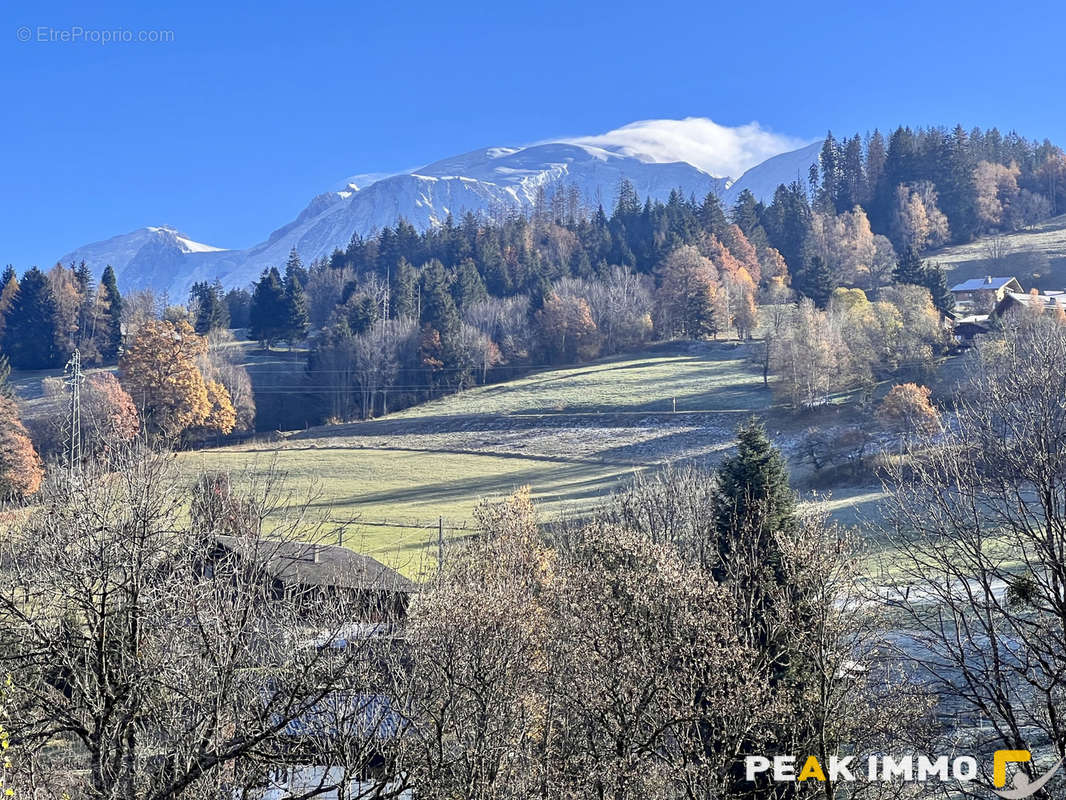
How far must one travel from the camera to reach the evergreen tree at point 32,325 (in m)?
108

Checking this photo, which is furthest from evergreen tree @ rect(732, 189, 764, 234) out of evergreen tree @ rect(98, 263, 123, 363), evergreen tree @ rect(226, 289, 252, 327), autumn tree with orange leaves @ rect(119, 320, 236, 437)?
evergreen tree @ rect(98, 263, 123, 363)

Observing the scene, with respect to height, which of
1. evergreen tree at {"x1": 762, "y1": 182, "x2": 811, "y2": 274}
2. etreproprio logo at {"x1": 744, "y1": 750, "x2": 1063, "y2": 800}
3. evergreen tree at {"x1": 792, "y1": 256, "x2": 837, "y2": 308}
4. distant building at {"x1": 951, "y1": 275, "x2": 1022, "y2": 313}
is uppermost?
evergreen tree at {"x1": 762, "y1": 182, "x2": 811, "y2": 274}

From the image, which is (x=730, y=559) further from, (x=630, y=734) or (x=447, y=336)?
(x=447, y=336)

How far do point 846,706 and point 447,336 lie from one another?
8499cm

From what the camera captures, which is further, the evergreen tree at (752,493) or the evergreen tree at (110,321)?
the evergreen tree at (110,321)

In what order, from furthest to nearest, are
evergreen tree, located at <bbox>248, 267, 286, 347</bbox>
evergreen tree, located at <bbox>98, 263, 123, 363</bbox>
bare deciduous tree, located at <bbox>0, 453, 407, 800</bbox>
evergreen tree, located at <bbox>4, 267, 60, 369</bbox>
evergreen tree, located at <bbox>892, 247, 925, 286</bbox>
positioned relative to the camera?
evergreen tree, located at <bbox>248, 267, 286, 347</bbox>, evergreen tree, located at <bbox>98, 263, 123, 363</bbox>, evergreen tree, located at <bbox>4, 267, 60, 369</bbox>, evergreen tree, located at <bbox>892, 247, 925, 286</bbox>, bare deciduous tree, located at <bbox>0, 453, 407, 800</bbox>

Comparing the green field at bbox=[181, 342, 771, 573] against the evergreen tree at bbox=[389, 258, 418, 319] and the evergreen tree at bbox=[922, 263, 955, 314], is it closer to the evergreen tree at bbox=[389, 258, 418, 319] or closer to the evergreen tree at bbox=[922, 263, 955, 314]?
the evergreen tree at bbox=[922, 263, 955, 314]

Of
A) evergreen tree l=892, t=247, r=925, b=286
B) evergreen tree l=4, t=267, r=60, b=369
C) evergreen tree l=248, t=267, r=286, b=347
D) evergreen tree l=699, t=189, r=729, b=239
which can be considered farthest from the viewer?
evergreen tree l=699, t=189, r=729, b=239

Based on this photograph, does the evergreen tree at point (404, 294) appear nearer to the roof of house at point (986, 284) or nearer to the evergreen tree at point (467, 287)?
the evergreen tree at point (467, 287)

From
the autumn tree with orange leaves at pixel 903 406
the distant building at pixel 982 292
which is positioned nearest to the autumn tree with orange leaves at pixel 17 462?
the autumn tree with orange leaves at pixel 903 406

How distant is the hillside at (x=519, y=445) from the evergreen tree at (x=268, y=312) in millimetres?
35664

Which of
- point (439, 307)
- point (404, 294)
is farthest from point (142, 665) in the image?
point (404, 294)

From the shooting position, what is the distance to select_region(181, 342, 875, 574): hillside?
50.7m

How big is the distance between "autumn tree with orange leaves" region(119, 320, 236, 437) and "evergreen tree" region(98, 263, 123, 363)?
3114cm
